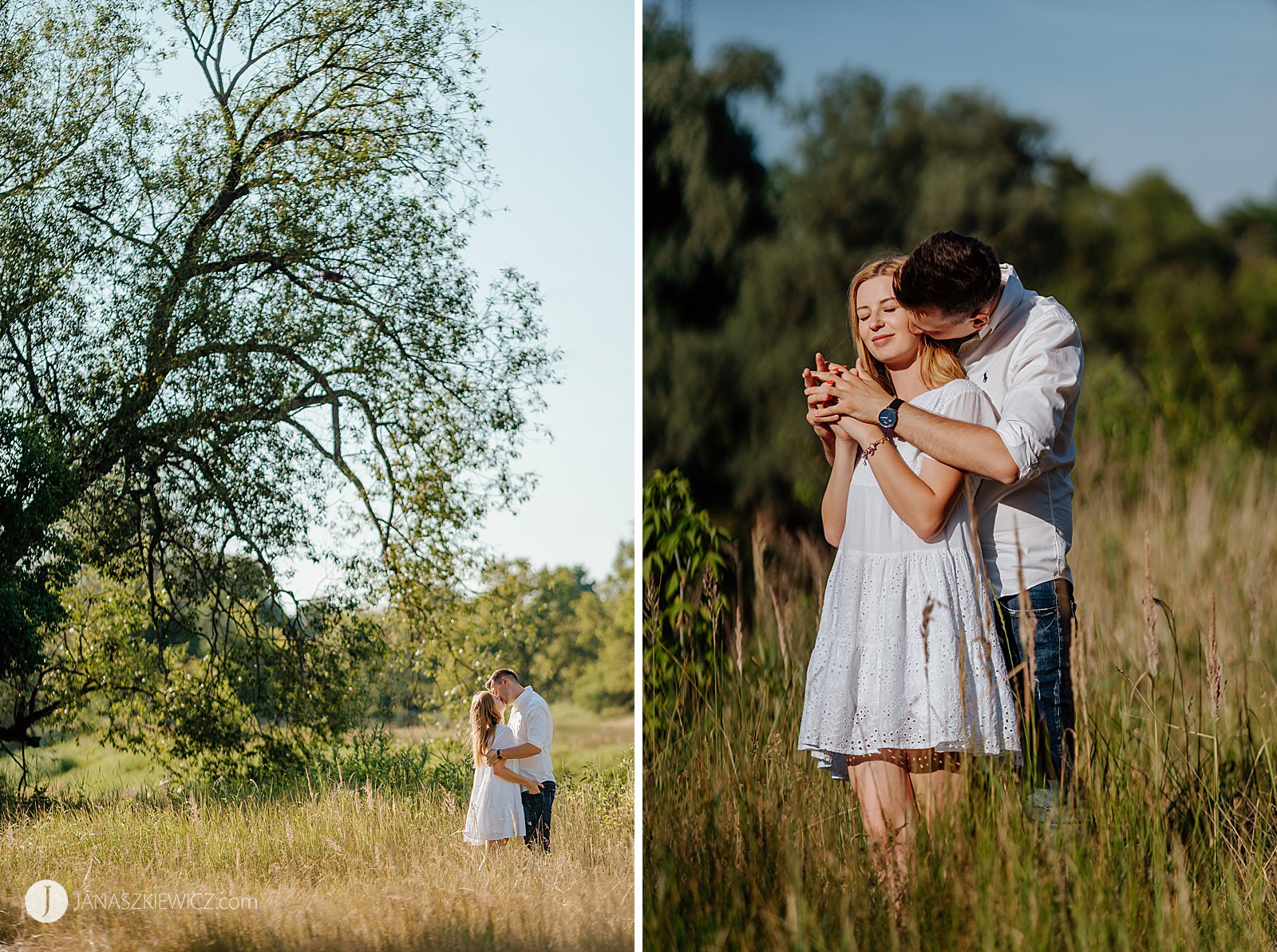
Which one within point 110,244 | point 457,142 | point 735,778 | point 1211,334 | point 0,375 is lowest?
point 735,778

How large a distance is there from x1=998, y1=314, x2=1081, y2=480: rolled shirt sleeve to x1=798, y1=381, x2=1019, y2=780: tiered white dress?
4.0 inches

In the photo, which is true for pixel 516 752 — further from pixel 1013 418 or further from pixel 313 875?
pixel 1013 418

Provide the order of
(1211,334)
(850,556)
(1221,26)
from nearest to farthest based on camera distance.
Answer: (850,556) < (1221,26) < (1211,334)

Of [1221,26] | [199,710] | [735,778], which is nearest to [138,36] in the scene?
[199,710]

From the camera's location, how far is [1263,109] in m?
7.61

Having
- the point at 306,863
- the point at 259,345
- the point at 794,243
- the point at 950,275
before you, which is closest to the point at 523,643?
the point at 306,863

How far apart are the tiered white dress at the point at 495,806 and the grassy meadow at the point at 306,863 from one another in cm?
4

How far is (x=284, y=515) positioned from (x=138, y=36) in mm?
1531

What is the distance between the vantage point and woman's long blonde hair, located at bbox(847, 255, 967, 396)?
2.18 m

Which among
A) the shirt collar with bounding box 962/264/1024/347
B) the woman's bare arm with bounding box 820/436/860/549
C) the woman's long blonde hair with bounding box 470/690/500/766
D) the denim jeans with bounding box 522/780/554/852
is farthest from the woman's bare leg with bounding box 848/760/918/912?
the woman's long blonde hair with bounding box 470/690/500/766

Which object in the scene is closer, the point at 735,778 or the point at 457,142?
the point at 735,778

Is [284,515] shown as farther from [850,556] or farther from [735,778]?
[850,556]

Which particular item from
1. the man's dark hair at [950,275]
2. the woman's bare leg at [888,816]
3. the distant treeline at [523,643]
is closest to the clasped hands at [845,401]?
the man's dark hair at [950,275]

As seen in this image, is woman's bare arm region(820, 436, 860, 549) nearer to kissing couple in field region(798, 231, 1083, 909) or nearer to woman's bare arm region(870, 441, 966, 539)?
kissing couple in field region(798, 231, 1083, 909)
